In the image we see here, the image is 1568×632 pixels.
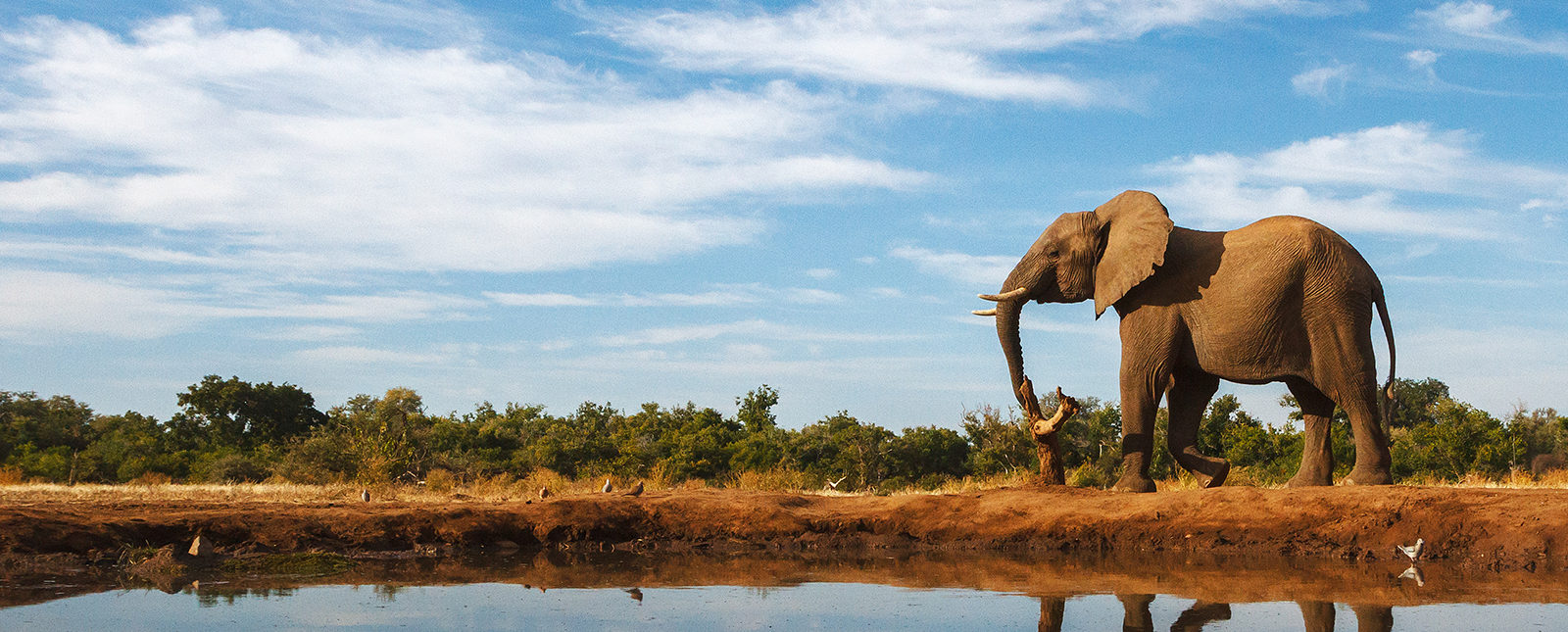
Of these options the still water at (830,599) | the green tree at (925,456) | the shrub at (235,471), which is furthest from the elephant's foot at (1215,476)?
the shrub at (235,471)

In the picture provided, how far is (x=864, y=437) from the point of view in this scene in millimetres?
29297

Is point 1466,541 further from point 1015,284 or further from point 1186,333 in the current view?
point 1015,284

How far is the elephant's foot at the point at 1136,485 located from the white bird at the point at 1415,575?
13.6 ft

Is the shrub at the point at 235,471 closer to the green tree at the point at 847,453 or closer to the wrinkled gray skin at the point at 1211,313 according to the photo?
the green tree at the point at 847,453

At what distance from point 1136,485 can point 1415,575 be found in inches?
183

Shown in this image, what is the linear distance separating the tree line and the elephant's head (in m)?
5.98

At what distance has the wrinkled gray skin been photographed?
48.0 feet

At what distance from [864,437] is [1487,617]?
20.8 m

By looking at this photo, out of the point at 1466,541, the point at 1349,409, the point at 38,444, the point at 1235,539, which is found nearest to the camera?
the point at 1466,541

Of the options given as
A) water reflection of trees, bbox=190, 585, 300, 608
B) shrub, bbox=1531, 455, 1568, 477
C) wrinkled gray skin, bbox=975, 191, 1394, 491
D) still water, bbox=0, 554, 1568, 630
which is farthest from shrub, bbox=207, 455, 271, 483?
shrub, bbox=1531, 455, 1568, 477

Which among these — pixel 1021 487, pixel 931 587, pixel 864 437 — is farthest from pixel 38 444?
pixel 931 587

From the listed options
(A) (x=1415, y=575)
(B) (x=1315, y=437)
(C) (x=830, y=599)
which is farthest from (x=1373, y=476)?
(C) (x=830, y=599)

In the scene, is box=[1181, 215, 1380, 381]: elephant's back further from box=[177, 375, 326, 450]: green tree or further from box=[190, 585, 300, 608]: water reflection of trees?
box=[177, 375, 326, 450]: green tree

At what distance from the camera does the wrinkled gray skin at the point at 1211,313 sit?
14.6 metres
